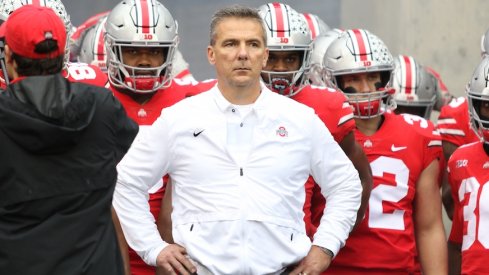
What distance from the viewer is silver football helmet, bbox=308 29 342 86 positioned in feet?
25.3

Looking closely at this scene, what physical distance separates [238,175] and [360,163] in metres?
1.22

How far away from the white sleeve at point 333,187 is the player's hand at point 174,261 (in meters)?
0.51

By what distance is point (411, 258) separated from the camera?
6.55 meters

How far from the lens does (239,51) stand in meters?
5.24

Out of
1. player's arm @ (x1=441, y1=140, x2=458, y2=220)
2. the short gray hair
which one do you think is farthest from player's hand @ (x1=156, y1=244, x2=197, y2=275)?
player's arm @ (x1=441, y1=140, x2=458, y2=220)

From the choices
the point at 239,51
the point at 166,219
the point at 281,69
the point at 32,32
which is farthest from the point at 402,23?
the point at 32,32

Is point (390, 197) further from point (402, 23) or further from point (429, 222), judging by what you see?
point (402, 23)

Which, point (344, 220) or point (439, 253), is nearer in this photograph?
point (344, 220)

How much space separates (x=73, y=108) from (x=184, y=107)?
89 cm

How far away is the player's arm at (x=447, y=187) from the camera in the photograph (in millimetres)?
6913

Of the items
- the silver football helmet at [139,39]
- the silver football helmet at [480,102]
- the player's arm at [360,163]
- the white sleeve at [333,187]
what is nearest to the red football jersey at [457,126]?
the silver football helmet at [480,102]

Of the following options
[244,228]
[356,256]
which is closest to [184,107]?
[244,228]

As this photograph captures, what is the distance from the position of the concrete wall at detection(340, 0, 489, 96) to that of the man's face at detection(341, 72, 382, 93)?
3.17 metres

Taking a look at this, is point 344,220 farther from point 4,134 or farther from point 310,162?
point 4,134
